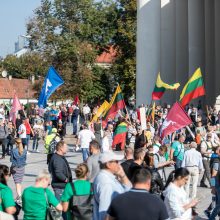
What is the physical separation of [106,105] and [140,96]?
926 inches

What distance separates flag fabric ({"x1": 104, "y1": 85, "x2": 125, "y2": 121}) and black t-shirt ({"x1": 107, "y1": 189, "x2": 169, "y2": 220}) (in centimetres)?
1698

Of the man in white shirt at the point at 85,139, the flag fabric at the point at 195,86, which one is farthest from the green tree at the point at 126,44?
the man in white shirt at the point at 85,139

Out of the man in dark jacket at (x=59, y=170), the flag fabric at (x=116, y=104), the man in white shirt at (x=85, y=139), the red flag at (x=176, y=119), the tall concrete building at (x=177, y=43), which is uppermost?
the tall concrete building at (x=177, y=43)

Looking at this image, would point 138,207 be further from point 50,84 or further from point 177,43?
point 177,43

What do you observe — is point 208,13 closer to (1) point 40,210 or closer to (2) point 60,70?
(2) point 60,70

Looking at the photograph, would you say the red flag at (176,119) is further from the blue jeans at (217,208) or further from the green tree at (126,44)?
the green tree at (126,44)

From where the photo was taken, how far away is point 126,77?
6806 centimetres

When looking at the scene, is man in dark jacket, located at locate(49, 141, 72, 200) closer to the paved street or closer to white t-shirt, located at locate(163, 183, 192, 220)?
the paved street

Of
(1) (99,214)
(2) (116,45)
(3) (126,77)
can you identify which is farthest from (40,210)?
(2) (116,45)

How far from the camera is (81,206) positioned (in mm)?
10203

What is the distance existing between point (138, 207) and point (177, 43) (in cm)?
4760

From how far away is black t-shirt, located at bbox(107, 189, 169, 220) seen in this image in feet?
25.6

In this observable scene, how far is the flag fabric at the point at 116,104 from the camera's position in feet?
82.2

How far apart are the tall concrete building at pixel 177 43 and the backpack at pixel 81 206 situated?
131 ft
